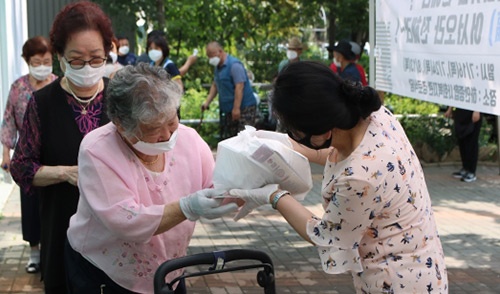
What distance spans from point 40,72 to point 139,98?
4.12m

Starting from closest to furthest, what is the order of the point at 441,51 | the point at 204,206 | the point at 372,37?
the point at 204,206
the point at 441,51
the point at 372,37

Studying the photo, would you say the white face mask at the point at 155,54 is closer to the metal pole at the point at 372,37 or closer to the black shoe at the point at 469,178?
the metal pole at the point at 372,37

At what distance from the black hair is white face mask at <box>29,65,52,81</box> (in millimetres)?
4424

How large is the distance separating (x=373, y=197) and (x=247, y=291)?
372cm

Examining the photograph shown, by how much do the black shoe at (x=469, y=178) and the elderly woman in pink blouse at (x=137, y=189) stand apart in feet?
28.2

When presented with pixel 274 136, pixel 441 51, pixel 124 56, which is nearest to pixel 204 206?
pixel 274 136

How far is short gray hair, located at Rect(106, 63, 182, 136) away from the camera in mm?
2994

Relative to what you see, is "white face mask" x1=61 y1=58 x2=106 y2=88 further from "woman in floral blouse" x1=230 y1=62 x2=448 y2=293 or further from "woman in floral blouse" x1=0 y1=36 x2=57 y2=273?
"woman in floral blouse" x1=0 y1=36 x2=57 y2=273

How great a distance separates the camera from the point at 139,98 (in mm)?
2996

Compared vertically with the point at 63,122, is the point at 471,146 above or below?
below

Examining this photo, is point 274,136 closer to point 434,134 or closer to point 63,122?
point 63,122

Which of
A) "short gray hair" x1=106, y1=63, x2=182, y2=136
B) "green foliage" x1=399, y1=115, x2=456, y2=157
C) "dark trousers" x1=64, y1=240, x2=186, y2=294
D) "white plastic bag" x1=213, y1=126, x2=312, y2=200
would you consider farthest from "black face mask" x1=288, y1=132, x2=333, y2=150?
"green foliage" x1=399, y1=115, x2=456, y2=157

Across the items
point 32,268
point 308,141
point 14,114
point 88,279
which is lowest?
point 32,268

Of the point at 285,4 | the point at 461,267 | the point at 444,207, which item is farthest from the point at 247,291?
the point at 285,4
